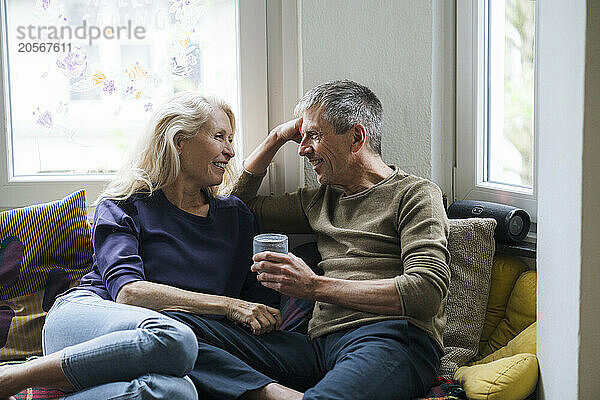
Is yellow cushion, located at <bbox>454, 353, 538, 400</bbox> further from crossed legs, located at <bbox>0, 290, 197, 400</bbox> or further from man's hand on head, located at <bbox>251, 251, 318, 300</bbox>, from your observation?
crossed legs, located at <bbox>0, 290, 197, 400</bbox>

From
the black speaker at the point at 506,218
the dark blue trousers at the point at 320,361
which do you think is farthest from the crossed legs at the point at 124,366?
the black speaker at the point at 506,218

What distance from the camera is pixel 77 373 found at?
1.82 metres

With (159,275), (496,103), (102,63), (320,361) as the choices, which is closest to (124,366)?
(159,275)

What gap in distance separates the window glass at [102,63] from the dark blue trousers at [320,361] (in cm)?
100

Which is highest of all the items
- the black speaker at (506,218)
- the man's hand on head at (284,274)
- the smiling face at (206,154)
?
the smiling face at (206,154)

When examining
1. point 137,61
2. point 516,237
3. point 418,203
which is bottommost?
point 516,237

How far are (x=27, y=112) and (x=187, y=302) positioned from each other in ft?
3.75

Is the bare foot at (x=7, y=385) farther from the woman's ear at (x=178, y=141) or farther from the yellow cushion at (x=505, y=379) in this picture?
the yellow cushion at (x=505, y=379)

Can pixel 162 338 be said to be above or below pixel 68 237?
below

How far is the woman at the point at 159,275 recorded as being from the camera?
182cm

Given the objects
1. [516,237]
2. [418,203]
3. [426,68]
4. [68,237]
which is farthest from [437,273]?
[68,237]

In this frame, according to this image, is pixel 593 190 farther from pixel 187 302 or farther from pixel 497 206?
pixel 187 302

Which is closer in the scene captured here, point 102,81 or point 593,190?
point 593,190

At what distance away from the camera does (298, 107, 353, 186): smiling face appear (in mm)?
2285
